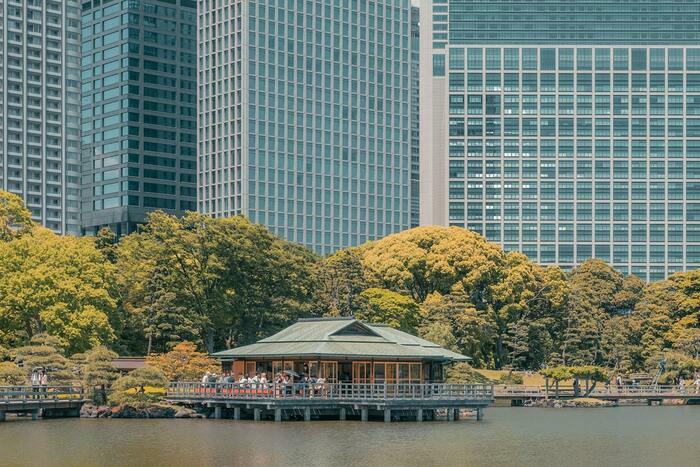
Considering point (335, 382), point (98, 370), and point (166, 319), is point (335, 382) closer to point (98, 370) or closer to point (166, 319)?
point (98, 370)

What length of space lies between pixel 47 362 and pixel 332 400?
61.9 ft

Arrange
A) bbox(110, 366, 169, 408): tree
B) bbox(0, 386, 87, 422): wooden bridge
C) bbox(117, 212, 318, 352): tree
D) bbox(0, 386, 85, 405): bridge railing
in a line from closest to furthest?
bbox(0, 386, 85, 405): bridge railing
bbox(0, 386, 87, 422): wooden bridge
bbox(110, 366, 169, 408): tree
bbox(117, 212, 318, 352): tree

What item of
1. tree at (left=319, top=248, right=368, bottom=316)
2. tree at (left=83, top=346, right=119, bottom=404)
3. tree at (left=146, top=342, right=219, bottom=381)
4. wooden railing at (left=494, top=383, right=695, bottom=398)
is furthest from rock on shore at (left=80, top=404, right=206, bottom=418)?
wooden railing at (left=494, top=383, right=695, bottom=398)

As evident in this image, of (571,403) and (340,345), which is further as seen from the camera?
(571,403)

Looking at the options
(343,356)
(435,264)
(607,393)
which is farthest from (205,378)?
A: (435,264)

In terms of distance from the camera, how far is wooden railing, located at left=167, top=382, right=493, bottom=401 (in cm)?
8381

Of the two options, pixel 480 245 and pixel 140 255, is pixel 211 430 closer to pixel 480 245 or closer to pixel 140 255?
pixel 140 255

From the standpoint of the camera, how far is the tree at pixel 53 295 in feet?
313

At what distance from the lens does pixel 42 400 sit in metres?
85.0

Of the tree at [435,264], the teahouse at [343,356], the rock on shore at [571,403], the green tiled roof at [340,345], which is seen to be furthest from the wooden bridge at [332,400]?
the tree at [435,264]

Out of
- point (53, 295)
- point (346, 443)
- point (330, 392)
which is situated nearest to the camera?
point (346, 443)

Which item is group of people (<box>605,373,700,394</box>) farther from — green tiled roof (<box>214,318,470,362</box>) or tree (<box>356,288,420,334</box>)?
green tiled roof (<box>214,318,470,362</box>)

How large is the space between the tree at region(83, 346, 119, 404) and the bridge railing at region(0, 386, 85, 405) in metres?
0.98

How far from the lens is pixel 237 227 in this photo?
112 m
